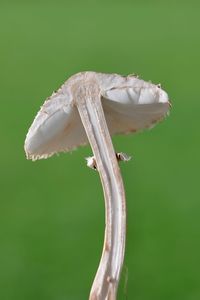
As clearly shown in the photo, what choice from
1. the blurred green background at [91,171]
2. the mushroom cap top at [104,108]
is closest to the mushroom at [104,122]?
the mushroom cap top at [104,108]

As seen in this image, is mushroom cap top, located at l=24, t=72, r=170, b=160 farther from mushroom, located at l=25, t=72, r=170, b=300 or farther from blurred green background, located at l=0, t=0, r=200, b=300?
blurred green background, located at l=0, t=0, r=200, b=300

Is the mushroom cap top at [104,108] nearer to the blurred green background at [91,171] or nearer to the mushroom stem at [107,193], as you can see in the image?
the mushroom stem at [107,193]

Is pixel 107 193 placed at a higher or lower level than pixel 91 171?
lower

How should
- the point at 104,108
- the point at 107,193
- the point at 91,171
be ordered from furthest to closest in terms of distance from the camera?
1. the point at 91,171
2. the point at 104,108
3. the point at 107,193

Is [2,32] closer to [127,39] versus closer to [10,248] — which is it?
[127,39]

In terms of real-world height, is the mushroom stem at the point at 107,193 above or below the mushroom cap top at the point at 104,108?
below

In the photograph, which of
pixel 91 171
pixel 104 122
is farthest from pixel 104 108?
pixel 91 171

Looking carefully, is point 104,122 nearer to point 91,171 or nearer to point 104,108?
point 104,108
